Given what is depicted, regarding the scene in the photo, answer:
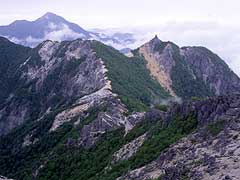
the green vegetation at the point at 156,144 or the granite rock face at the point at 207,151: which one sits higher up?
the granite rock face at the point at 207,151

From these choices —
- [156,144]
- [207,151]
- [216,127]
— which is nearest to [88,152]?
[156,144]

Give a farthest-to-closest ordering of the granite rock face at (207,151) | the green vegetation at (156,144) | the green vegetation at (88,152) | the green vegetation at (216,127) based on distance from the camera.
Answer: the green vegetation at (88,152)
the green vegetation at (156,144)
the green vegetation at (216,127)
the granite rock face at (207,151)

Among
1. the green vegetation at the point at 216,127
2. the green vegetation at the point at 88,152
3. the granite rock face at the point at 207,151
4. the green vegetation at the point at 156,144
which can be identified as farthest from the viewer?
the green vegetation at the point at 88,152

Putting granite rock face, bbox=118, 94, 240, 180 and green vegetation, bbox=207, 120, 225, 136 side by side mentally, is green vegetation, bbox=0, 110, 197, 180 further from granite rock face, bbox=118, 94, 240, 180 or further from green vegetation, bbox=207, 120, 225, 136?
green vegetation, bbox=207, 120, 225, 136

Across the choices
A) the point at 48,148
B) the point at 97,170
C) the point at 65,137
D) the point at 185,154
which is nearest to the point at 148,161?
the point at 185,154

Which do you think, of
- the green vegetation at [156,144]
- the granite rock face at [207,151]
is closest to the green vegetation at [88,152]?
the green vegetation at [156,144]

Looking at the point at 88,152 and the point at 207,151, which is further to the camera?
the point at 88,152

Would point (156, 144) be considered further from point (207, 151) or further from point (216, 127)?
point (207, 151)

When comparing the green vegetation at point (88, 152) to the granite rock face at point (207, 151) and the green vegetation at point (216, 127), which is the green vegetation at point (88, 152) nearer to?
the granite rock face at point (207, 151)
